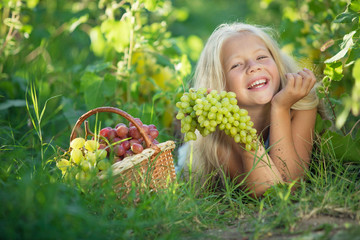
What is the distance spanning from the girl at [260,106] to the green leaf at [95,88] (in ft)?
2.48

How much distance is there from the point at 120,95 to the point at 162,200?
175 cm

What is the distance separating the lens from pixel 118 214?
1707 mm

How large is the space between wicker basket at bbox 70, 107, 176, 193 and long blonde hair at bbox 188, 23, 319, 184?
318 millimetres

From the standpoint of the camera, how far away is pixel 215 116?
1.94 m

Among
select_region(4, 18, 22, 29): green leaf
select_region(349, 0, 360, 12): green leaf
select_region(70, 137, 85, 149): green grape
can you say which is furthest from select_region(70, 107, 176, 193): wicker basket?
select_region(4, 18, 22, 29): green leaf

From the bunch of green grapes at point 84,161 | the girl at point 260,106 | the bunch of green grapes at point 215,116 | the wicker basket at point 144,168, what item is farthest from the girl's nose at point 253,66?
the bunch of green grapes at point 84,161

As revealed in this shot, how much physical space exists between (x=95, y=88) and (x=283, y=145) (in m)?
1.44

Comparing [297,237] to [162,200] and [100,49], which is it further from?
[100,49]

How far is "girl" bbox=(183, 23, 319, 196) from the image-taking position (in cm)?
217

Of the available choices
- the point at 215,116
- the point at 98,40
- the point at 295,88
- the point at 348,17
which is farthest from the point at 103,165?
the point at 98,40

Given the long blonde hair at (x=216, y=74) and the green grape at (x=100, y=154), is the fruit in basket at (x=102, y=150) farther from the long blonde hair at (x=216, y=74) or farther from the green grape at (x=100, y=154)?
the long blonde hair at (x=216, y=74)

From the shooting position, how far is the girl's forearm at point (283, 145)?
7.33ft

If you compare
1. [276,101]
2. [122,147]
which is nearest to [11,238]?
[122,147]

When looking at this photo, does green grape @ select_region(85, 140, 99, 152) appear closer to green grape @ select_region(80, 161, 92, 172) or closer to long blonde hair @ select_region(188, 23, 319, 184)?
green grape @ select_region(80, 161, 92, 172)
